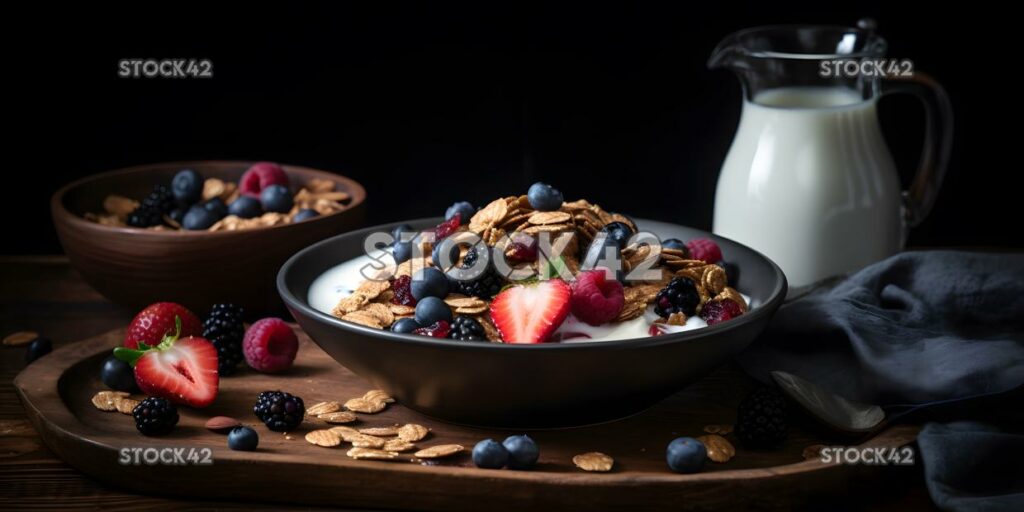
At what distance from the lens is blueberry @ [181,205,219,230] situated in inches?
63.4

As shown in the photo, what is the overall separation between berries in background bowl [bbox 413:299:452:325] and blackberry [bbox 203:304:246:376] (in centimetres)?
28

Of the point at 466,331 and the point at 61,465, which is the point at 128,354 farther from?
the point at 466,331

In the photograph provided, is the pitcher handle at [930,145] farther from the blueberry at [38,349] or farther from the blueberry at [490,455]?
the blueberry at [38,349]

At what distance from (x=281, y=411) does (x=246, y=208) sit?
52 centimetres

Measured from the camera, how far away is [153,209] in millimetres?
1633

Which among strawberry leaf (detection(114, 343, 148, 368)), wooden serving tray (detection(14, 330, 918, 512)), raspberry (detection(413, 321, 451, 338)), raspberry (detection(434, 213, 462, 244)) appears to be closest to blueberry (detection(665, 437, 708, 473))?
wooden serving tray (detection(14, 330, 918, 512))

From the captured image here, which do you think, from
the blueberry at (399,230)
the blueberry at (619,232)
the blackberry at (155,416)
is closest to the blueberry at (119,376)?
the blackberry at (155,416)

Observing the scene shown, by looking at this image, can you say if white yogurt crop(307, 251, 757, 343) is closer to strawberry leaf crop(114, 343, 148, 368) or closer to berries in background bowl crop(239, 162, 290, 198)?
strawberry leaf crop(114, 343, 148, 368)

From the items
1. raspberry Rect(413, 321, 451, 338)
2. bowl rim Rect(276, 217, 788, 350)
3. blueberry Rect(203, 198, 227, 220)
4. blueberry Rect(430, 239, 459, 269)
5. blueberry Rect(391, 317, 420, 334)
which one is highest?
blueberry Rect(430, 239, 459, 269)

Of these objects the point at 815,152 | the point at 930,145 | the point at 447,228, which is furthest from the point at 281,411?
the point at 930,145

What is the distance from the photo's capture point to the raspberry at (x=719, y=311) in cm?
119

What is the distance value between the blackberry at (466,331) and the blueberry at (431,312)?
0.04m

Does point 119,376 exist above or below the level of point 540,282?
below

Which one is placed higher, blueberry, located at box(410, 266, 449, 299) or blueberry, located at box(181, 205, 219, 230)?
blueberry, located at box(410, 266, 449, 299)
